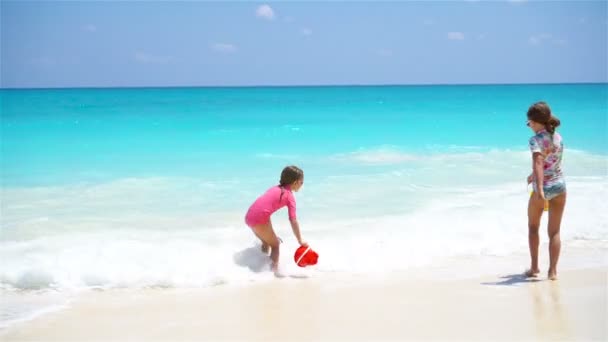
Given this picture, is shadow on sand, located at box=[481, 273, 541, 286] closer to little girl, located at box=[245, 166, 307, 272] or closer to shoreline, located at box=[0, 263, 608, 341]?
shoreline, located at box=[0, 263, 608, 341]

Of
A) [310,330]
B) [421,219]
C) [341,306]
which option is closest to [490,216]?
[421,219]

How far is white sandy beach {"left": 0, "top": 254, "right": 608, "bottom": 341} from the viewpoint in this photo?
3.84 metres

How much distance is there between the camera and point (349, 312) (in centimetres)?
420

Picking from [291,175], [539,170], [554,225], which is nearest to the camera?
[539,170]

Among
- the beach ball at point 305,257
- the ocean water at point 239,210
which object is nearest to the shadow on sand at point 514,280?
the ocean water at point 239,210

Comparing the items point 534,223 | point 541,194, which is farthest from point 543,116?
point 534,223

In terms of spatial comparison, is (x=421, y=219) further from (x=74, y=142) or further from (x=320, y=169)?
(x=74, y=142)

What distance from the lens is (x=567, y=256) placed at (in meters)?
5.71

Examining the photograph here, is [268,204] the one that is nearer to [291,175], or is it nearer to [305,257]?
[291,175]

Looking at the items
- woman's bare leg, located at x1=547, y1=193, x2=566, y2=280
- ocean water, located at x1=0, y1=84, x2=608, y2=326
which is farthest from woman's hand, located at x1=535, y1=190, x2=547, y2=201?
ocean water, located at x1=0, y1=84, x2=608, y2=326

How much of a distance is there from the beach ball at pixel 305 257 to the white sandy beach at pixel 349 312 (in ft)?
0.68

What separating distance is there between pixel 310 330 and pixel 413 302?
3.02 ft

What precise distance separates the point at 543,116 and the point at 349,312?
6.81 feet

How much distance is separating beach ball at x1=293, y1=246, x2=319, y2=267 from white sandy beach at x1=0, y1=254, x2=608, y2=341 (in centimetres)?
21
